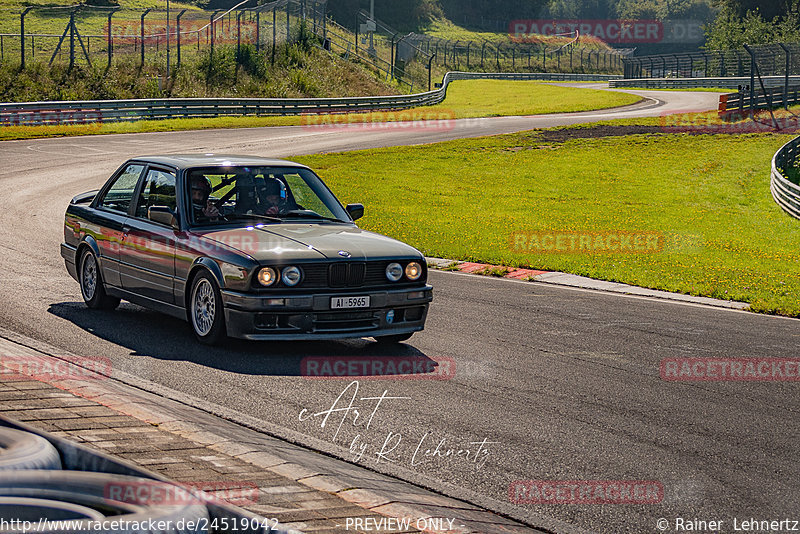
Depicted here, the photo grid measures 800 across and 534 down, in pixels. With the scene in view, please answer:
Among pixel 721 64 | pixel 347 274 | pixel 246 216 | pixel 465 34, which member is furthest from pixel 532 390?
pixel 465 34

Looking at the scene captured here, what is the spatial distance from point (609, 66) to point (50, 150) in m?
103

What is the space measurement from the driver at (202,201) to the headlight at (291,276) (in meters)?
1.38

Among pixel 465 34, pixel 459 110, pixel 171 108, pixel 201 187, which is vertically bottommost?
pixel 201 187

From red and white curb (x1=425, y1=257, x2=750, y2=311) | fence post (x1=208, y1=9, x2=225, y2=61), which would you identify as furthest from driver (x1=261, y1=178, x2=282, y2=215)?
fence post (x1=208, y1=9, x2=225, y2=61)

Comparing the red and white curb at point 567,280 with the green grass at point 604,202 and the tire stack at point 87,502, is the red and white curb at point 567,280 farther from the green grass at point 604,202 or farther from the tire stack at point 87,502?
the tire stack at point 87,502

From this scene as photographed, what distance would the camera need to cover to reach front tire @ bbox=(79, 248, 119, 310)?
10.7 metres

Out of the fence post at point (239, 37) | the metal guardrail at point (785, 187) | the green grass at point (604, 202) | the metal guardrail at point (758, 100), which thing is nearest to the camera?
the green grass at point (604, 202)

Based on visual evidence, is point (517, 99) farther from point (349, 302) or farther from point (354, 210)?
point (349, 302)

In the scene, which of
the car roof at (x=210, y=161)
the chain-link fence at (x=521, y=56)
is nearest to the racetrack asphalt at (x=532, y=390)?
the car roof at (x=210, y=161)

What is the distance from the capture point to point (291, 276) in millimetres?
8711

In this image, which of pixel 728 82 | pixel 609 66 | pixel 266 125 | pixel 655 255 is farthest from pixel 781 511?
pixel 609 66

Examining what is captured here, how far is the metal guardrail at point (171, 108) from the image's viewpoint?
123 feet

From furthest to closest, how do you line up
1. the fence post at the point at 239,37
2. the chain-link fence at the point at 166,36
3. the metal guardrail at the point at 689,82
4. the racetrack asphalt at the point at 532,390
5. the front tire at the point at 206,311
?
the metal guardrail at the point at 689,82 < the fence post at the point at 239,37 < the chain-link fence at the point at 166,36 < the front tire at the point at 206,311 < the racetrack asphalt at the point at 532,390

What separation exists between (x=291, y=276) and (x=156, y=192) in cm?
229
